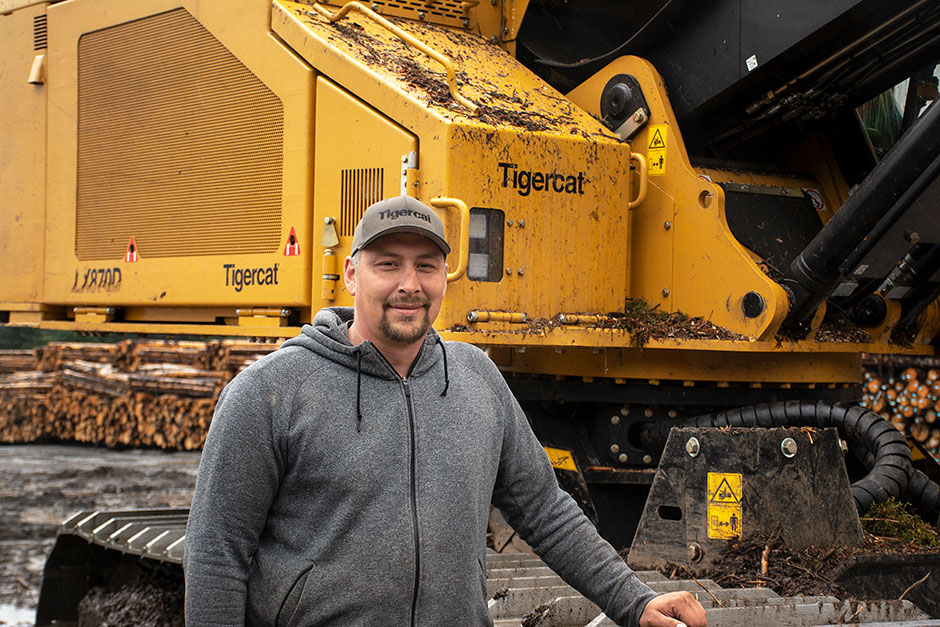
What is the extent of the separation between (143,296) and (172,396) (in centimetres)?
794

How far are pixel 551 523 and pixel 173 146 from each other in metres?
3.71

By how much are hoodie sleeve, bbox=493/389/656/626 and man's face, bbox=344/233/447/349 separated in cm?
36

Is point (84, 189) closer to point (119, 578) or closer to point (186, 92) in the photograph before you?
point (186, 92)

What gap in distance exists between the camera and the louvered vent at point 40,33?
6371mm

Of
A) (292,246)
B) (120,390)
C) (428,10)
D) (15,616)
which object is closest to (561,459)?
(292,246)

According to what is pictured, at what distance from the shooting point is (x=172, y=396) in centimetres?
1330

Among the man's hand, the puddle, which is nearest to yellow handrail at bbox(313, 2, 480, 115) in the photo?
the man's hand

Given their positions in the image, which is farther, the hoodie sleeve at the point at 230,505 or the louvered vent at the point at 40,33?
the louvered vent at the point at 40,33

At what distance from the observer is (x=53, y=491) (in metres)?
10.7

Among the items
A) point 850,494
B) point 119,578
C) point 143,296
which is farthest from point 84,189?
point 850,494

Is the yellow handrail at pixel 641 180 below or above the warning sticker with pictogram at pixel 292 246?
above

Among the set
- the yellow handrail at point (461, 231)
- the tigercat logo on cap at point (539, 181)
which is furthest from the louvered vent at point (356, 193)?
the tigercat logo on cap at point (539, 181)

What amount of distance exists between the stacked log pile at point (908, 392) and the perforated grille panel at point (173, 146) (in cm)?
473

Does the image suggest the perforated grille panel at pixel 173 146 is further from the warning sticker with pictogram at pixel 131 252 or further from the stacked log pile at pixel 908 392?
the stacked log pile at pixel 908 392
